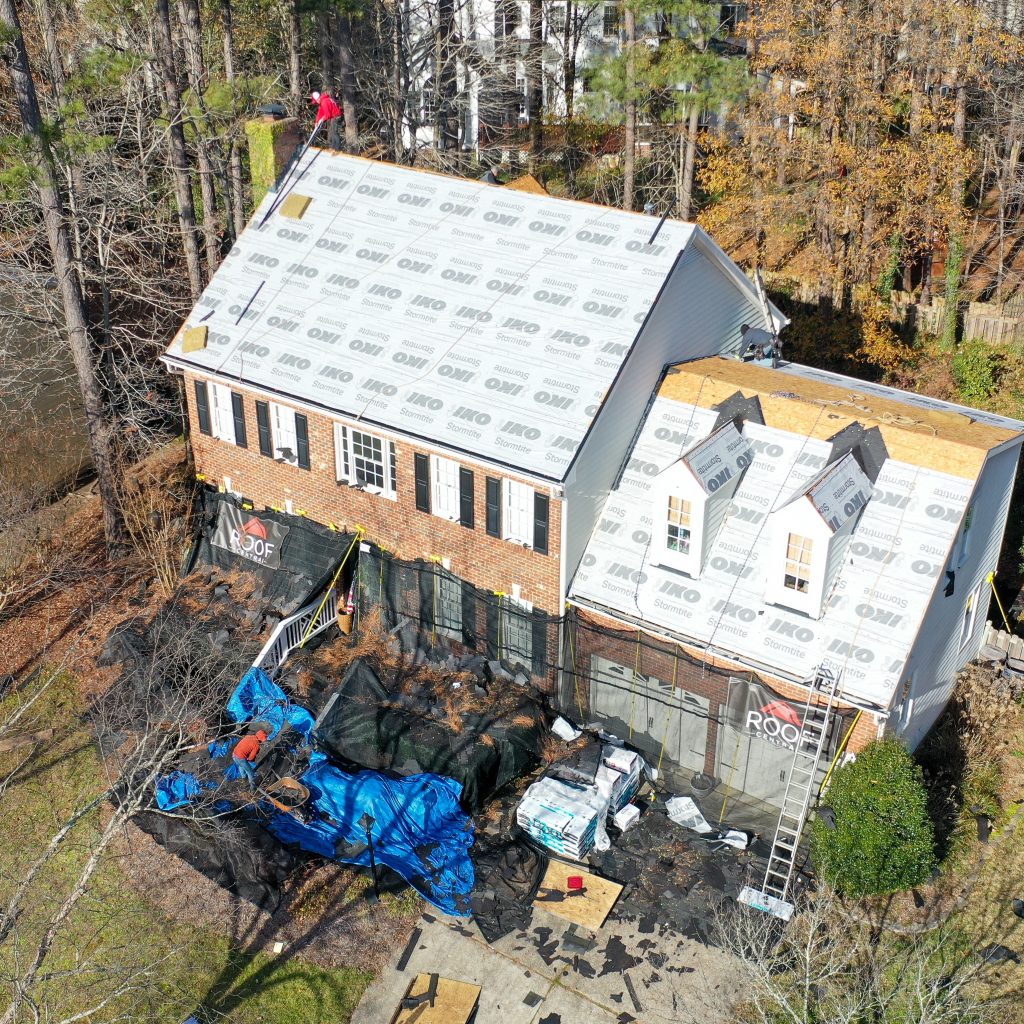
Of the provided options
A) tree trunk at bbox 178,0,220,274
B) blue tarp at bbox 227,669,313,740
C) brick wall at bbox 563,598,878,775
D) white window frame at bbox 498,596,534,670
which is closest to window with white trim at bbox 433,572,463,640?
white window frame at bbox 498,596,534,670

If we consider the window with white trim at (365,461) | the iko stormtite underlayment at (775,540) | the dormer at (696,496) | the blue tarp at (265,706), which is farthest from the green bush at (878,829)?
the window with white trim at (365,461)

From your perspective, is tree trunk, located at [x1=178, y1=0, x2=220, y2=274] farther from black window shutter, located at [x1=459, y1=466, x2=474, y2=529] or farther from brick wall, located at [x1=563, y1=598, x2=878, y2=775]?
brick wall, located at [x1=563, y1=598, x2=878, y2=775]

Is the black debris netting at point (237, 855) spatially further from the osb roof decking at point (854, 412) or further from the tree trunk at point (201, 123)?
the tree trunk at point (201, 123)

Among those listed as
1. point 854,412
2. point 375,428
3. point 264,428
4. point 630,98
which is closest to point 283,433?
point 264,428

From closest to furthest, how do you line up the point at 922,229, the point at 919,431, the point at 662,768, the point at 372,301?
1. the point at 919,431
2. the point at 662,768
3. the point at 372,301
4. the point at 922,229

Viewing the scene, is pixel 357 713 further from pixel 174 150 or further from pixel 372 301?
pixel 174 150

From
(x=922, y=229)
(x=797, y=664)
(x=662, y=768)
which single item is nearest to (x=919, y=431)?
(x=797, y=664)
